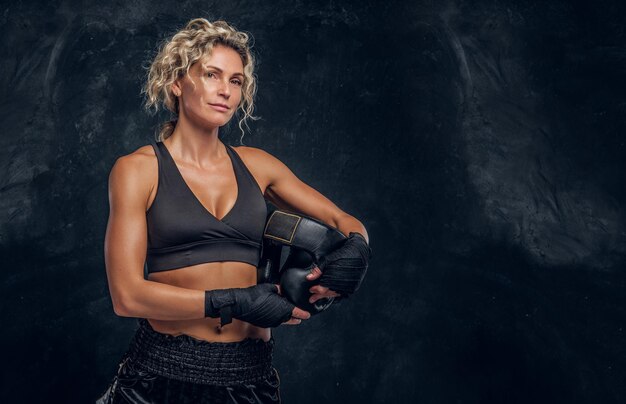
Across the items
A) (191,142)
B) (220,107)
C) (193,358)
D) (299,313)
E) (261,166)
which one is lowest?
(193,358)

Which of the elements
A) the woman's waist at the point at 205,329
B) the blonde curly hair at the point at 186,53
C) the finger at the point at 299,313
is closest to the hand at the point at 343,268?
the finger at the point at 299,313

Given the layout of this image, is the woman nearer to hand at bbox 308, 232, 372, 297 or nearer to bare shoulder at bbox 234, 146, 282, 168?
hand at bbox 308, 232, 372, 297

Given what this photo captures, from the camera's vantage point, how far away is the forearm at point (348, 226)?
3377mm

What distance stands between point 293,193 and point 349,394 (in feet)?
6.32

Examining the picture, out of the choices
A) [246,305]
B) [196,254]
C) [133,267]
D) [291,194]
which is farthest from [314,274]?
[133,267]

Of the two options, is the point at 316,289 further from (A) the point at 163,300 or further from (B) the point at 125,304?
(B) the point at 125,304

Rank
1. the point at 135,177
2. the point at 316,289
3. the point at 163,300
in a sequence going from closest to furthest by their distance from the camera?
the point at 163,300 < the point at 135,177 < the point at 316,289

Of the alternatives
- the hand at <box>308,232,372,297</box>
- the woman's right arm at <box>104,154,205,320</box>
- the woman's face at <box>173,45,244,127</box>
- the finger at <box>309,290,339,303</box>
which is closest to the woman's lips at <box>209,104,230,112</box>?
the woman's face at <box>173,45,244,127</box>

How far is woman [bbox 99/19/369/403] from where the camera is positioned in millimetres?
2871

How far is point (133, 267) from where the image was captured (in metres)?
2.87

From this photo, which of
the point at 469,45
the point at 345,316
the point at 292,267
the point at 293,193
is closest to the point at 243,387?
the point at 292,267

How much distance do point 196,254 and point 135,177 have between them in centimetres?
36

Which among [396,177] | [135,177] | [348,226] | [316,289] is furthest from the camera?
[396,177]

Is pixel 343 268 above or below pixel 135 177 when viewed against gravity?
below
